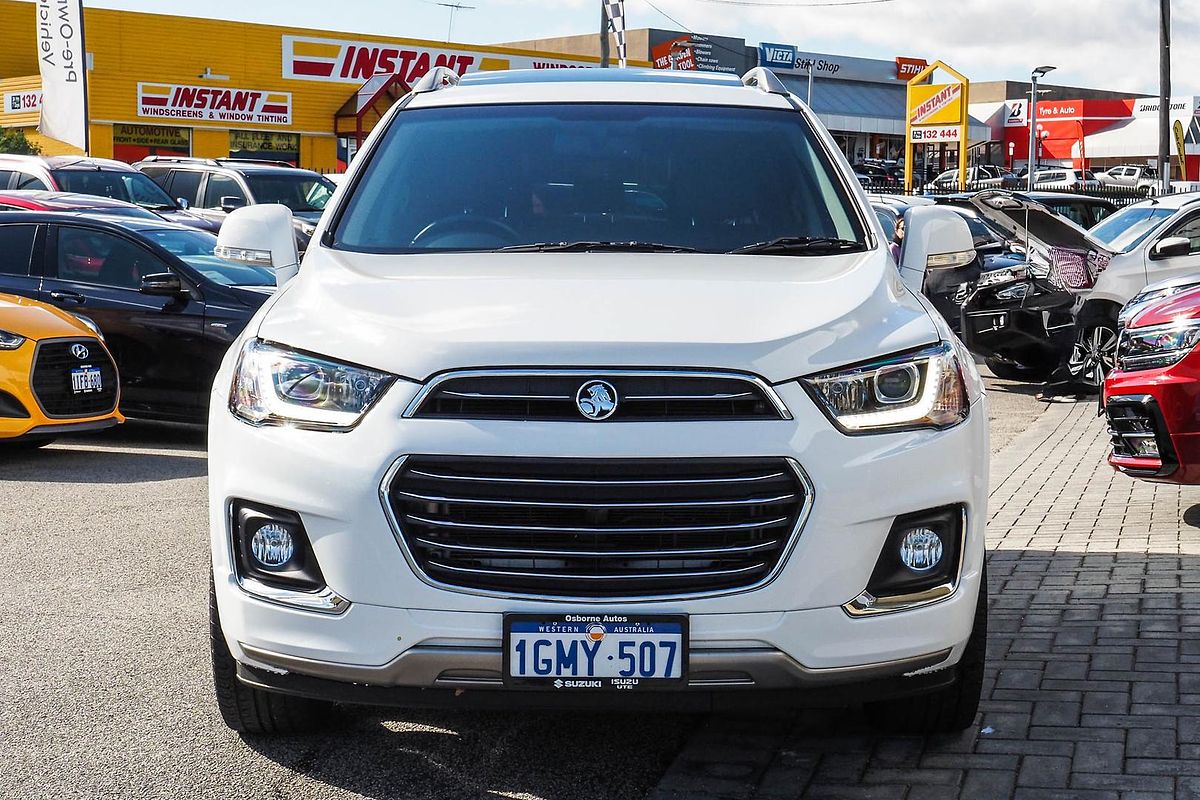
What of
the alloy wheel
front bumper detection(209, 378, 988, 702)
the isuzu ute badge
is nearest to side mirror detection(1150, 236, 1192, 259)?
the alloy wheel

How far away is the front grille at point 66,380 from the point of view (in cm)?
983

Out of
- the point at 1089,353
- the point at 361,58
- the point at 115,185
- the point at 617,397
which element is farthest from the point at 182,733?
the point at 361,58

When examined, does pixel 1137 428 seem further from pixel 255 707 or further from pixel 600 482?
pixel 255 707

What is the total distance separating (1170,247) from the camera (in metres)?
12.2

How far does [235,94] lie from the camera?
1560 inches

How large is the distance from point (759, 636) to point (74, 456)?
7.87 meters

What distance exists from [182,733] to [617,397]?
1.89 meters

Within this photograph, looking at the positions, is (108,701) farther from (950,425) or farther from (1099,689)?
(1099,689)

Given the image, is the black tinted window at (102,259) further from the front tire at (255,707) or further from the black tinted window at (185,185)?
the black tinted window at (185,185)

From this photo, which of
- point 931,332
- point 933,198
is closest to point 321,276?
point 931,332

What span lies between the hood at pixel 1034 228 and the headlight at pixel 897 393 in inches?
421

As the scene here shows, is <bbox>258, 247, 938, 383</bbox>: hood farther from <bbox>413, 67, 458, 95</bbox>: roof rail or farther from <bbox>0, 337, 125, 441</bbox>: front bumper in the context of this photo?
<bbox>0, 337, 125, 441</bbox>: front bumper

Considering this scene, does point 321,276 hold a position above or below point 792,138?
below

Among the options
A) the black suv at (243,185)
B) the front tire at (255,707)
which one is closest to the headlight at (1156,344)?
the front tire at (255,707)
